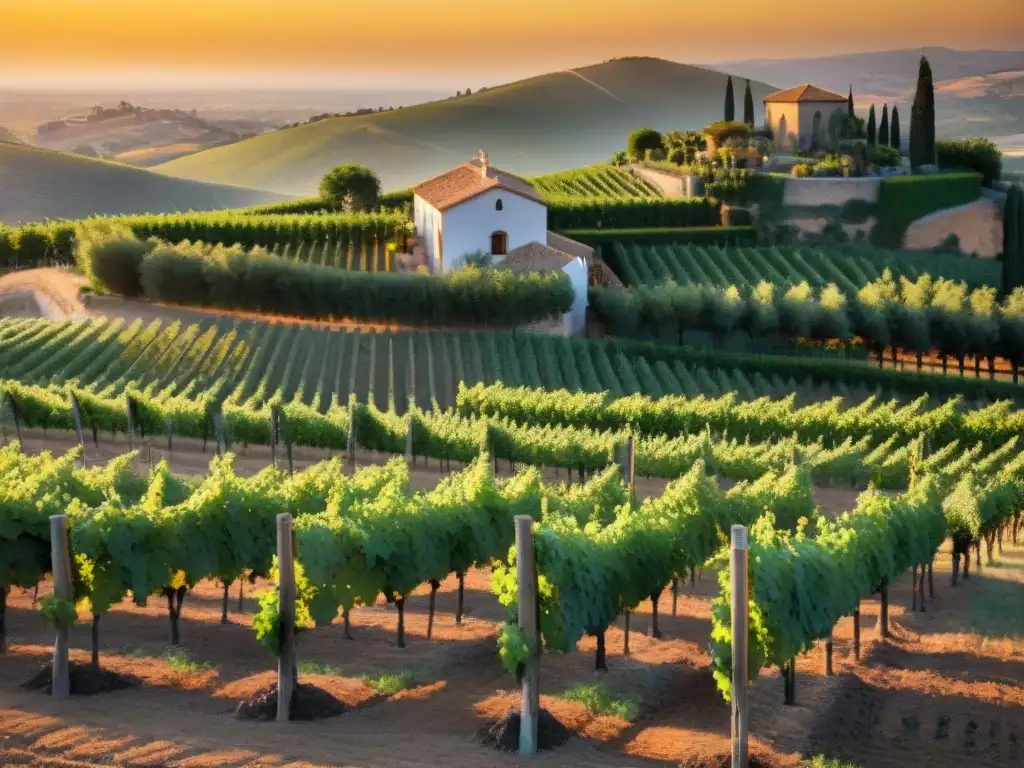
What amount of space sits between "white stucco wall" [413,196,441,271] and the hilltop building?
2506 cm

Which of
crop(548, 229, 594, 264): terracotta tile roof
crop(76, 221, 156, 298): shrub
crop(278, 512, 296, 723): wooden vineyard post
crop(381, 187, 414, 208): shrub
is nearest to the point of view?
crop(278, 512, 296, 723): wooden vineyard post

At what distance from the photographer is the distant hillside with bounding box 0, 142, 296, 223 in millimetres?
117000

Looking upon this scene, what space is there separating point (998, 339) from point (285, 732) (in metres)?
43.8

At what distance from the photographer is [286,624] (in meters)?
17.2

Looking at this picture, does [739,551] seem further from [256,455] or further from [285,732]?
[256,455]

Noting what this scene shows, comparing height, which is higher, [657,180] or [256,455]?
[657,180]

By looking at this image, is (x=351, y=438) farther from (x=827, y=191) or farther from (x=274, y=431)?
(x=827, y=191)

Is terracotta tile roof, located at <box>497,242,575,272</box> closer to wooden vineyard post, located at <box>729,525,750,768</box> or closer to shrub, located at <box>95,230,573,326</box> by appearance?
shrub, located at <box>95,230,573,326</box>

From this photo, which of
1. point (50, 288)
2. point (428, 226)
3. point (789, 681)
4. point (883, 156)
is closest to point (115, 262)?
point (50, 288)

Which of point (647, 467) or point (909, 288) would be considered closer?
point (647, 467)

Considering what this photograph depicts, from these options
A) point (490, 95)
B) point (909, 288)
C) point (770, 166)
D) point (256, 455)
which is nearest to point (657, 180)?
point (770, 166)

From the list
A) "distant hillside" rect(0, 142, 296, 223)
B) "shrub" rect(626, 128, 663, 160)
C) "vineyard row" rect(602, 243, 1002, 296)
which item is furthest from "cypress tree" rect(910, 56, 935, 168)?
"distant hillside" rect(0, 142, 296, 223)

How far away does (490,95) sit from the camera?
15738 centimetres

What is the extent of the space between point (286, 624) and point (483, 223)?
43.2 metres
